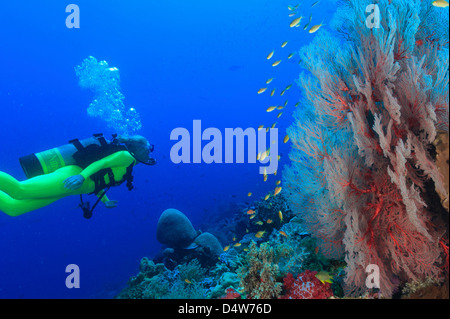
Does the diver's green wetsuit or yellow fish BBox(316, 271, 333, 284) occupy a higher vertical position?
the diver's green wetsuit

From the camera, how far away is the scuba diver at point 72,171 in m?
4.90

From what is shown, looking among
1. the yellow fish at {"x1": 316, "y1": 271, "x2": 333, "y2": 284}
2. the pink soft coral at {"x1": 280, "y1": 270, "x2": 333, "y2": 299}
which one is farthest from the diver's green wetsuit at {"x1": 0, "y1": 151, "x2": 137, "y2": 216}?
the yellow fish at {"x1": 316, "y1": 271, "x2": 333, "y2": 284}

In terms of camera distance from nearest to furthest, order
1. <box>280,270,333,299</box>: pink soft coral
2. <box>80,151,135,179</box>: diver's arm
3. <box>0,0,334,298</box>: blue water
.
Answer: <box>280,270,333,299</box>: pink soft coral < <box>80,151,135,179</box>: diver's arm < <box>0,0,334,298</box>: blue water

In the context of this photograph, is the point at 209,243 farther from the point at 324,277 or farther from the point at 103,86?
the point at 103,86

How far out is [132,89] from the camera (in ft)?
279

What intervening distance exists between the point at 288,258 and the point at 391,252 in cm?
187

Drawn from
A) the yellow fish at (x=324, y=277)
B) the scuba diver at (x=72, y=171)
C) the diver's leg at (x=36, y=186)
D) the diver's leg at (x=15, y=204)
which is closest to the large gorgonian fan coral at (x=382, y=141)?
the yellow fish at (x=324, y=277)

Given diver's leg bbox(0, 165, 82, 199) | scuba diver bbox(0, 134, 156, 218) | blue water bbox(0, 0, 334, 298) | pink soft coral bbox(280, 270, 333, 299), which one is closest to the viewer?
pink soft coral bbox(280, 270, 333, 299)

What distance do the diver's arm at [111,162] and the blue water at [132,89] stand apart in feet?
139

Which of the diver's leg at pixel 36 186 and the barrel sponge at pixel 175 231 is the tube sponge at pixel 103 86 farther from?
the diver's leg at pixel 36 186

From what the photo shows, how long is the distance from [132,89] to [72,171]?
8792 centimetres

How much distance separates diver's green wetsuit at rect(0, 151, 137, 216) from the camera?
4824mm

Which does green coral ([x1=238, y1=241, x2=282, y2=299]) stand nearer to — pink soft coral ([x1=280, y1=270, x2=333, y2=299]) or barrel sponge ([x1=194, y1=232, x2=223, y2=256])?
pink soft coral ([x1=280, y1=270, x2=333, y2=299])
